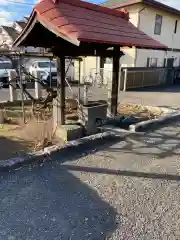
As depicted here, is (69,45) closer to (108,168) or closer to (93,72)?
(108,168)

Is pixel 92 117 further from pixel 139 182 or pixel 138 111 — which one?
pixel 138 111

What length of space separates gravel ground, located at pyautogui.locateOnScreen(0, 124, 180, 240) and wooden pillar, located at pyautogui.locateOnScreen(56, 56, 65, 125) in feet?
5.49

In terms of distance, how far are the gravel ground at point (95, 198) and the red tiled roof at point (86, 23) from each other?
8.07 feet

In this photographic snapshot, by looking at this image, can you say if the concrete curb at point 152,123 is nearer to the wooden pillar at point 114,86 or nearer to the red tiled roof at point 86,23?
the wooden pillar at point 114,86

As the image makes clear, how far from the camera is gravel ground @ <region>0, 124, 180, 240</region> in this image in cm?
286

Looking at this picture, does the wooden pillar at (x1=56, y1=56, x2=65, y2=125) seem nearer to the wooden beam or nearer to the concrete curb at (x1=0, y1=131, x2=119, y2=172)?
the wooden beam

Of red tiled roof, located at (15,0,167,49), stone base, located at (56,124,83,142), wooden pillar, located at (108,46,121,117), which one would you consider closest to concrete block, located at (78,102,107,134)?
stone base, located at (56,124,83,142)

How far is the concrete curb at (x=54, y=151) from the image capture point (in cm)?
425

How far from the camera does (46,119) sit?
7.96 meters

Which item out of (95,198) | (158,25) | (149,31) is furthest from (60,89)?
(158,25)

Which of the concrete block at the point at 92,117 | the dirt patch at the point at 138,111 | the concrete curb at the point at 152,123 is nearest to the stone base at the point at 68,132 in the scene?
the concrete block at the point at 92,117

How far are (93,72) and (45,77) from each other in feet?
13.2

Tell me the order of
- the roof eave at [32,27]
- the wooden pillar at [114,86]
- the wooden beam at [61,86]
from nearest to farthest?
the roof eave at [32,27]
the wooden beam at [61,86]
the wooden pillar at [114,86]

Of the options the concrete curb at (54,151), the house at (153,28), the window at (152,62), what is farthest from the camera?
the window at (152,62)
